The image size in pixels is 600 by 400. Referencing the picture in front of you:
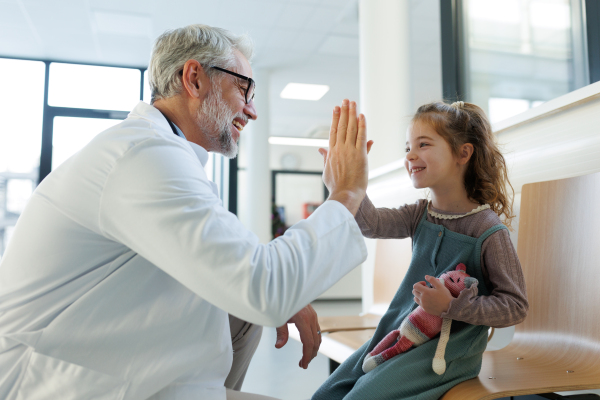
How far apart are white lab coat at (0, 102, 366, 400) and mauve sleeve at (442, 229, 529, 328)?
33 cm

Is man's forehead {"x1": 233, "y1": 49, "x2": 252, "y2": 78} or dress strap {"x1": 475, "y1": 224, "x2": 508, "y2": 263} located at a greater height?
man's forehead {"x1": 233, "y1": 49, "x2": 252, "y2": 78}

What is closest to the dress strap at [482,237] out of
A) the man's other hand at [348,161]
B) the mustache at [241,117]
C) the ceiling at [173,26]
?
the man's other hand at [348,161]

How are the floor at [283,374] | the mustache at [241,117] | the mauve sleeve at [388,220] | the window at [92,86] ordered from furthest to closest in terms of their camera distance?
the window at [92,86] → the floor at [283,374] → the mauve sleeve at [388,220] → the mustache at [241,117]

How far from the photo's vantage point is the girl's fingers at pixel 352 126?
1.01m

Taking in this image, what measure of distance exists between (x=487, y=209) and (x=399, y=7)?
2485mm

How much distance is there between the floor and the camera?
2.59 metres

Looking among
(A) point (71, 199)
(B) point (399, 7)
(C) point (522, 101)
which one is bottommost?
(A) point (71, 199)

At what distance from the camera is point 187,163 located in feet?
2.74

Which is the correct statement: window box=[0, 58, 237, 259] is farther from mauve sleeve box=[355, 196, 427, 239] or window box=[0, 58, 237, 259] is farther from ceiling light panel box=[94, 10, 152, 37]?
mauve sleeve box=[355, 196, 427, 239]

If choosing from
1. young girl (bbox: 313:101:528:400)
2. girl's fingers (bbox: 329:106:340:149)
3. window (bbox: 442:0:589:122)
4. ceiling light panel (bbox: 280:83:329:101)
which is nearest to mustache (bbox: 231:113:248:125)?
girl's fingers (bbox: 329:106:340:149)

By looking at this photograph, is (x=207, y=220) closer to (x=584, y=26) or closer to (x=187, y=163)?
(x=187, y=163)

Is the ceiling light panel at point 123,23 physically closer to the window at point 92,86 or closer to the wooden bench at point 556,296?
the window at point 92,86

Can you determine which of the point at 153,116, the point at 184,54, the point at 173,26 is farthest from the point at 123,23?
the point at 153,116

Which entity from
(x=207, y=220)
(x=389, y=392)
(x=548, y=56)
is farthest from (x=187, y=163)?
(x=548, y=56)
